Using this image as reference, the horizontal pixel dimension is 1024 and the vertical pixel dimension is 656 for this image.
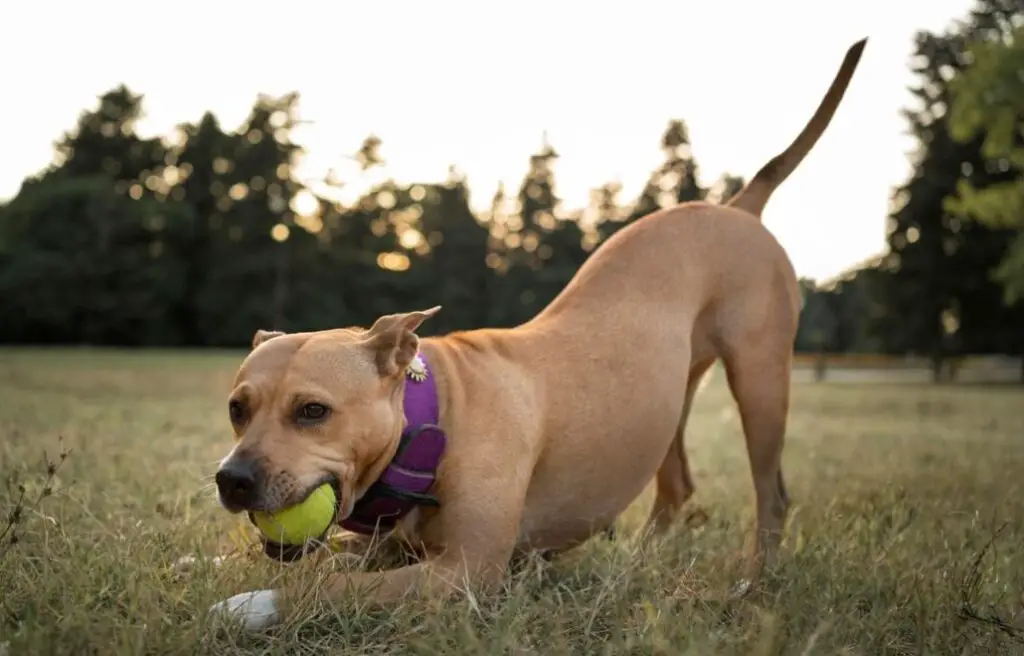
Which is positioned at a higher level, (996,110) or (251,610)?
(996,110)

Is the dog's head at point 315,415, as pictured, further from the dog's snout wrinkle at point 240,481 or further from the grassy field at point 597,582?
the grassy field at point 597,582

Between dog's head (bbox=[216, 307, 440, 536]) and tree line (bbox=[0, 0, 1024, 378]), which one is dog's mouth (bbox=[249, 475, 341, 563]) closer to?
dog's head (bbox=[216, 307, 440, 536])

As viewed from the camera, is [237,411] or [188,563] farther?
[237,411]

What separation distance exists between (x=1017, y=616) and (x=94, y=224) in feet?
134

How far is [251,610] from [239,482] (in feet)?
1.25

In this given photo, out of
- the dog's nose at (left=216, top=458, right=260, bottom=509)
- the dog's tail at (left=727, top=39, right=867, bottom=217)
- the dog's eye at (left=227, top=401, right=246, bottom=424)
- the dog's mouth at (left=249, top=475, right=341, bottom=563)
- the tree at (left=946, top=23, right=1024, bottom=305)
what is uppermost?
the tree at (left=946, top=23, right=1024, bottom=305)

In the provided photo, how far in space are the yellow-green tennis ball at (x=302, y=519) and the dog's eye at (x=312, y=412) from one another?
0.20 meters

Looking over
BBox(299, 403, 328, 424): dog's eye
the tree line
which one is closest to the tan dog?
BBox(299, 403, 328, 424): dog's eye

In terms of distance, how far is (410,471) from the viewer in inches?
113

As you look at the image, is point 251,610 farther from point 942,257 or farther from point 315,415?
point 942,257

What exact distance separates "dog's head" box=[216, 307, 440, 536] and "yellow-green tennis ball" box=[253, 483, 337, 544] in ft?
0.13

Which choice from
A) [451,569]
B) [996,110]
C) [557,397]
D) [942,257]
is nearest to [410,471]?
[451,569]

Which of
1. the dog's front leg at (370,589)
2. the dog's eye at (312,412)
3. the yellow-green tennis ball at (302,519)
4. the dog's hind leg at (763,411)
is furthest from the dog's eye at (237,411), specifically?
the dog's hind leg at (763,411)

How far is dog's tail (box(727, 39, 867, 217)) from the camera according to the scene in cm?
453
